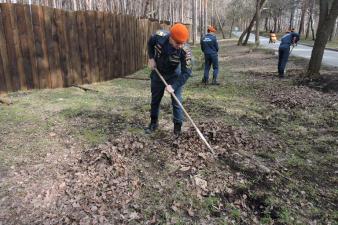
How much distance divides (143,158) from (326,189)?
2503 mm

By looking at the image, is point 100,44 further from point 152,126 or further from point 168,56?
point 168,56

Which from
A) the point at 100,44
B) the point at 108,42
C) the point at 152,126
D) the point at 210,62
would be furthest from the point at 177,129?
the point at 108,42

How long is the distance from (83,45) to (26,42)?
6.02 feet

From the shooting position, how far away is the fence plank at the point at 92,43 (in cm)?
995

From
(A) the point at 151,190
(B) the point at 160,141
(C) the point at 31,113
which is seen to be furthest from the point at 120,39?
(A) the point at 151,190

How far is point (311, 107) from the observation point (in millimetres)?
7699

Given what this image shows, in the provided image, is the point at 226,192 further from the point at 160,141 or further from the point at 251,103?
the point at 251,103

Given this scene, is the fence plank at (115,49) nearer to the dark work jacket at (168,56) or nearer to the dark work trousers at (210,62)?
the dark work trousers at (210,62)

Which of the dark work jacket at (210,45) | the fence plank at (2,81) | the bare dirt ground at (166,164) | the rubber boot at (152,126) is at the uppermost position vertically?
the dark work jacket at (210,45)

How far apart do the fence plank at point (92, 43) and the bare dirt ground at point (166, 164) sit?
2.29 meters

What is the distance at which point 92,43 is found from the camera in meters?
10.1

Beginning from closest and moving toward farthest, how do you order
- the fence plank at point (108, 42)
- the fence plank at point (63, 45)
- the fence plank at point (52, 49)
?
the fence plank at point (52, 49) < the fence plank at point (63, 45) < the fence plank at point (108, 42)

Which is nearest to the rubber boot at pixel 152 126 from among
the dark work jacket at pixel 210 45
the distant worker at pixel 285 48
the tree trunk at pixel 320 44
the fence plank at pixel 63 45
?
the fence plank at pixel 63 45

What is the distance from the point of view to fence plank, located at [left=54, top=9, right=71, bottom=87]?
8.98m
